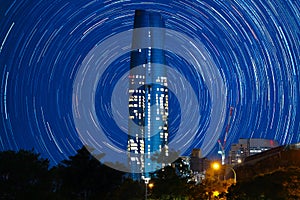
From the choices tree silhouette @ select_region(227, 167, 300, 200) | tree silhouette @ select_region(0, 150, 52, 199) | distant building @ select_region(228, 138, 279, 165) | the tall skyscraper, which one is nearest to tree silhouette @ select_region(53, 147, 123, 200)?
tree silhouette @ select_region(0, 150, 52, 199)

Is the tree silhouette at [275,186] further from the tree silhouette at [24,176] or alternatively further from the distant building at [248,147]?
the distant building at [248,147]

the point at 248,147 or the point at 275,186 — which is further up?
the point at 248,147

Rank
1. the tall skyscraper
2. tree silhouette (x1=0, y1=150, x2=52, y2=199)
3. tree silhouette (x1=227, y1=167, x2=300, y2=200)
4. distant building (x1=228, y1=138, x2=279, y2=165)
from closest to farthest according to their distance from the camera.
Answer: tree silhouette (x1=227, y1=167, x2=300, y2=200) → tree silhouette (x1=0, y1=150, x2=52, y2=199) → distant building (x1=228, y1=138, x2=279, y2=165) → the tall skyscraper

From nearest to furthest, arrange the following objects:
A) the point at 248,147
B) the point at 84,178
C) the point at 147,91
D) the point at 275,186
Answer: the point at 275,186 → the point at 84,178 → the point at 248,147 → the point at 147,91

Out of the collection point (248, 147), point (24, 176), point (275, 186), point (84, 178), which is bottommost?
point (275, 186)

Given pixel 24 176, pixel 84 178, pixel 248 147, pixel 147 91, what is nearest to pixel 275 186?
pixel 24 176

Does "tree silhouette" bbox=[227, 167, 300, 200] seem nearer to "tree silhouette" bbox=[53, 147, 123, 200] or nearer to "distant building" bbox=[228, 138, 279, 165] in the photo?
"tree silhouette" bbox=[53, 147, 123, 200]

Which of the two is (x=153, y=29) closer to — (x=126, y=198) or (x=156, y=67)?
(x=156, y=67)

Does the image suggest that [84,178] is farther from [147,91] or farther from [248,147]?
[147,91]
